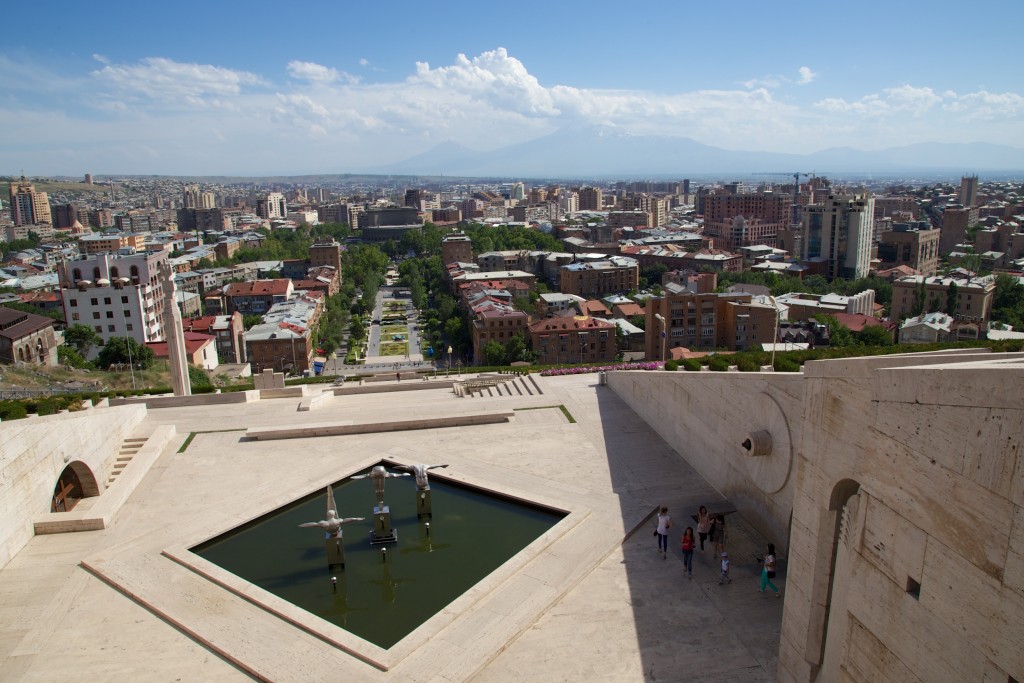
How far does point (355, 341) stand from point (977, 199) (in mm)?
166303

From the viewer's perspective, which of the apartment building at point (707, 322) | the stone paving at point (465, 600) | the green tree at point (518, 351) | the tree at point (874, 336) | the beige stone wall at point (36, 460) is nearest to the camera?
the stone paving at point (465, 600)

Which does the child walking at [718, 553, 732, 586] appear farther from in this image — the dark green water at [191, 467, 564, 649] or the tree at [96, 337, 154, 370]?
the tree at [96, 337, 154, 370]

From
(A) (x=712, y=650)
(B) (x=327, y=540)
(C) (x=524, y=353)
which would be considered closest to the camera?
(A) (x=712, y=650)

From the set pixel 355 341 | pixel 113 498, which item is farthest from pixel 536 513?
pixel 355 341

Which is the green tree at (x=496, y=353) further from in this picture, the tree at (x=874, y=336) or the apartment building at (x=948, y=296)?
the apartment building at (x=948, y=296)

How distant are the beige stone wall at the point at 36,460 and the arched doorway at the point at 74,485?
115 millimetres

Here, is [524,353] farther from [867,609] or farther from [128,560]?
[867,609]

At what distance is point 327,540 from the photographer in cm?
1207

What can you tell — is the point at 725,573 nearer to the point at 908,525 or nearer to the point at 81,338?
the point at 908,525

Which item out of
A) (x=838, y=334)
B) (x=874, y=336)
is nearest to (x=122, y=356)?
(x=838, y=334)

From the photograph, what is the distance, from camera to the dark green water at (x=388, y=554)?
36.1ft

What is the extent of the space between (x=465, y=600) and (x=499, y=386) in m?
15.0

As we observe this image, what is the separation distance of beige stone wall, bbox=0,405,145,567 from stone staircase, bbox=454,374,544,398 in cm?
1189

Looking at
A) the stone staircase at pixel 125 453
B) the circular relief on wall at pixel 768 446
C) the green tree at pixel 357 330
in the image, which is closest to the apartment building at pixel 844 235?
the green tree at pixel 357 330
